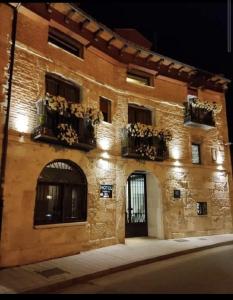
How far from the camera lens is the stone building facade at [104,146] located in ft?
28.4

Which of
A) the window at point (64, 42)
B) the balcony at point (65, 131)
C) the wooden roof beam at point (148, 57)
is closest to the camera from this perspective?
the balcony at point (65, 131)

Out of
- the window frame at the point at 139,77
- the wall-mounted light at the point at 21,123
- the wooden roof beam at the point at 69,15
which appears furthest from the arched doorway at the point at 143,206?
the wooden roof beam at the point at 69,15

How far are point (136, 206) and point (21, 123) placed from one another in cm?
706

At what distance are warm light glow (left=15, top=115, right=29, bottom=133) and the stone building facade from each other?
33 mm

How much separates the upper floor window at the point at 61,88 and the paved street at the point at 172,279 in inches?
265

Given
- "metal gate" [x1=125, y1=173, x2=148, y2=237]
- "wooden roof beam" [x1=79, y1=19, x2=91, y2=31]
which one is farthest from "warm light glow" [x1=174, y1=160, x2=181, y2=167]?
"wooden roof beam" [x1=79, y1=19, x2=91, y2=31]

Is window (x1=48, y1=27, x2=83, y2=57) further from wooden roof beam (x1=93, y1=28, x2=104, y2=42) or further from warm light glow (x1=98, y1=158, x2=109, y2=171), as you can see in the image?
warm light glow (x1=98, y1=158, x2=109, y2=171)

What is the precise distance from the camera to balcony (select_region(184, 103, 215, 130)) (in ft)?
47.0

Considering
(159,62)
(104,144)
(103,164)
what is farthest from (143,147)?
(159,62)

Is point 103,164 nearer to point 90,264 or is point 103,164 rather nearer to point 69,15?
point 90,264

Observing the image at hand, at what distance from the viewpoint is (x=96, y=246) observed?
1020 centimetres

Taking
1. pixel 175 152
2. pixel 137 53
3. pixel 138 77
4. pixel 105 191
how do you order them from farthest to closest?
1. pixel 138 77
2. pixel 175 152
3. pixel 137 53
4. pixel 105 191

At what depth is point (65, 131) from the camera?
31.0 feet

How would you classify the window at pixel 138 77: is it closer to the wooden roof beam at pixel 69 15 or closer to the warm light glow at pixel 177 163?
the wooden roof beam at pixel 69 15
